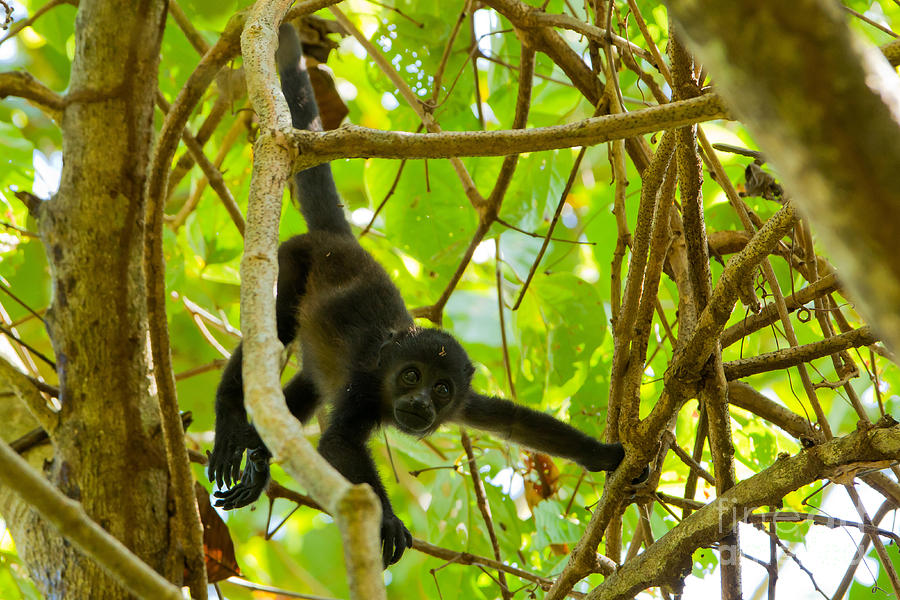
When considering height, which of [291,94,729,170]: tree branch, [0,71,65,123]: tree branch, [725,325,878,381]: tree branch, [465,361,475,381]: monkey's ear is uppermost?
[0,71,65,123]: tree branch

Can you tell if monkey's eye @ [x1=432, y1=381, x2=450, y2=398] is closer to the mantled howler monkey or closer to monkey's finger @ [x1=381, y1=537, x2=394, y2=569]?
the mantled howler monkey

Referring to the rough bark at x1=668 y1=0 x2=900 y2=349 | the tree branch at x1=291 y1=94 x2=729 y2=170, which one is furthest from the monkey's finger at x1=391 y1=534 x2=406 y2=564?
the rough bark at x1=668 y1=0 x2=900 y2=349

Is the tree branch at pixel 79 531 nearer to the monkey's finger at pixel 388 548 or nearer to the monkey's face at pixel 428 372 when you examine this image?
the monkey's finger at pixel 388 548

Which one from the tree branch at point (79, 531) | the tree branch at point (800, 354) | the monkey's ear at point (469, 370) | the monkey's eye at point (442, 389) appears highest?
the monkey's ear at point (469, 370)

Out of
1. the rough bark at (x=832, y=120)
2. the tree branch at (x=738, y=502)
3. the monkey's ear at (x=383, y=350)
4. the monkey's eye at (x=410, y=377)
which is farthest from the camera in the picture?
the monkey's ear at (x=383, y=350)

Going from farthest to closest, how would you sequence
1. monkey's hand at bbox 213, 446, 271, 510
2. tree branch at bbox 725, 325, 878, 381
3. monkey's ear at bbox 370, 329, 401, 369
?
monkey's ear at bbox 370, 329, 401, 369 < monkey's hand at bbox 213, 446, 271, 510 < tree branch at bbox 725, 325, 878, 381

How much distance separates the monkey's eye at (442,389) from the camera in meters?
3.49

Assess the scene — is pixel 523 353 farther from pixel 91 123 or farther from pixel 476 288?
pixel 91 123

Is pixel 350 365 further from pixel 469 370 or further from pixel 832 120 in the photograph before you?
pixel 832 120

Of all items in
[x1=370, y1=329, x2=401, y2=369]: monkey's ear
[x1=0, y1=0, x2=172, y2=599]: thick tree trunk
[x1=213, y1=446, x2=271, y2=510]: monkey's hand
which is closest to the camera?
[x1=0, y1=0, x2=172, y2=599]: thick tree trunk

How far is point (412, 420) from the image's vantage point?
11.0ft

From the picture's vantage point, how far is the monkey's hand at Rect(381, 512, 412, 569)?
2.56 m

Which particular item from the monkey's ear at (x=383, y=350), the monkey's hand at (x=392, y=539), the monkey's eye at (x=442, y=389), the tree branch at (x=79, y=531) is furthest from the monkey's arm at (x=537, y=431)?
the tree branch at (x=79, y=531)

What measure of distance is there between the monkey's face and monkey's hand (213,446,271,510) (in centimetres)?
66
